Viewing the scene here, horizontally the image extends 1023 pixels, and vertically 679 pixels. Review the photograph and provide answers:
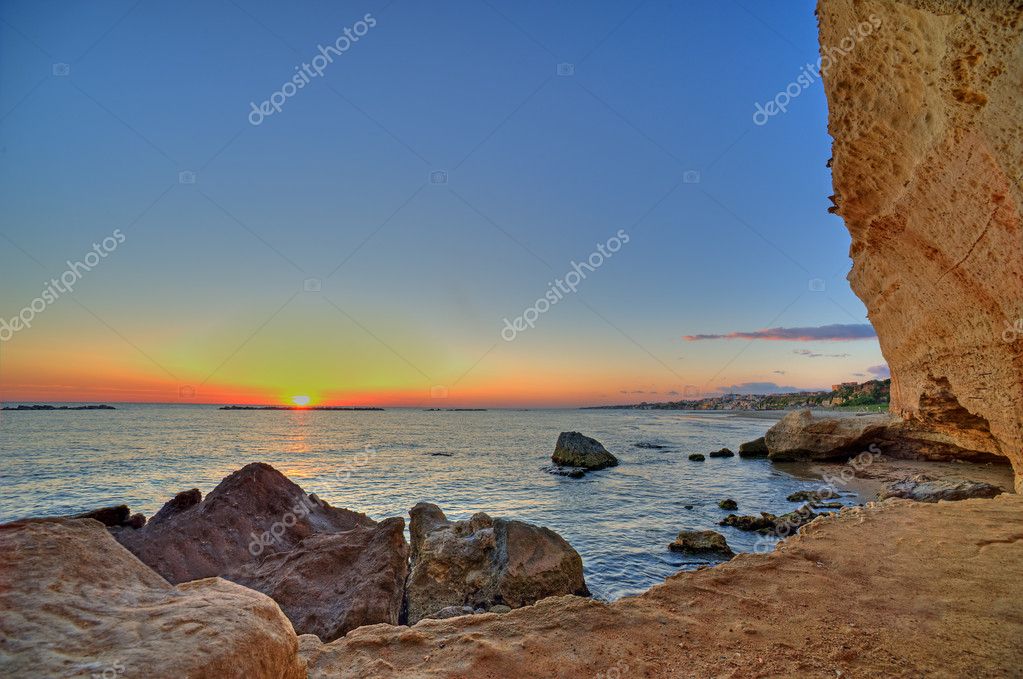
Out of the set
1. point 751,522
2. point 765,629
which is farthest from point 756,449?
point 765,629

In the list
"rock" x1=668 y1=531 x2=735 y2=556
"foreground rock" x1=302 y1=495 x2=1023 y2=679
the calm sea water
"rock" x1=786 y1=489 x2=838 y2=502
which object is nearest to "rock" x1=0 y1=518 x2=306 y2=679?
"foreground rock" x1=302 y1=495 x2=1023 y2=679

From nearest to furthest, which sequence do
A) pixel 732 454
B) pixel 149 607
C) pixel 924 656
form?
pixel 149 607 → pixel 924 656 → pixel 732 454

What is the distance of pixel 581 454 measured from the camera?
28.7 meters

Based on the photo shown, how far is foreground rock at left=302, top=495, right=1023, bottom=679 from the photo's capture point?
139 inches

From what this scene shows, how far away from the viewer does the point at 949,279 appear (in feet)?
26.0

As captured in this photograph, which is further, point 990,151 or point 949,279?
point 949,279

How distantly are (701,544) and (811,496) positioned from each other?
→ 9144mm

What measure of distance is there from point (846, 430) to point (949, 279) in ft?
73.7

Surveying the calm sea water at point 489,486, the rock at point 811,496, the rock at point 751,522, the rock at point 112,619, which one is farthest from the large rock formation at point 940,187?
the rock at point 112,619

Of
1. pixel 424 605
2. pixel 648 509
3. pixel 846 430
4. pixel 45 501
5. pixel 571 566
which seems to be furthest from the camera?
pixel 846 430

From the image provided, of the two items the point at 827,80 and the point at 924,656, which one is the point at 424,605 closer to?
the point at 924,656

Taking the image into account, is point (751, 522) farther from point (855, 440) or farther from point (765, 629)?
point (855, 440)

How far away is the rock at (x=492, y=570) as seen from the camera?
7.70m

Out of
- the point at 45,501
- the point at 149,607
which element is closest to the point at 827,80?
the point at 149,607
